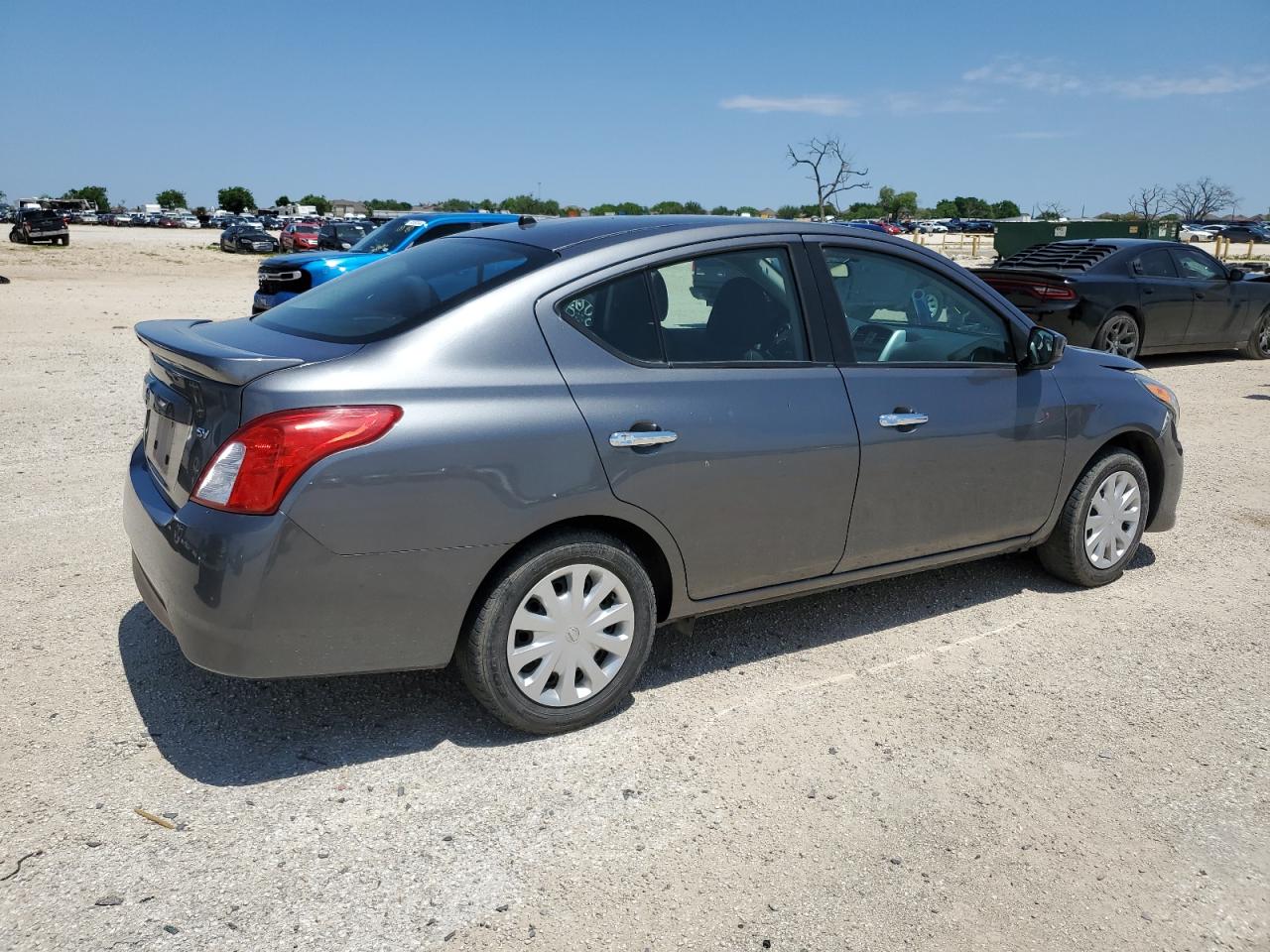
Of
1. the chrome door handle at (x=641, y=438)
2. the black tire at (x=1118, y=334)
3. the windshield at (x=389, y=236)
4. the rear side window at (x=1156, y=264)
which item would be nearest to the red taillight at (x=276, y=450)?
the chrome door handle at (x=641, y=438)

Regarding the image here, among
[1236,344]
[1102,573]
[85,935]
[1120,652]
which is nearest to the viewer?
[85,935]

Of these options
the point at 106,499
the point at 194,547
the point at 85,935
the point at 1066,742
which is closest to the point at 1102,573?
the point at 1066,742

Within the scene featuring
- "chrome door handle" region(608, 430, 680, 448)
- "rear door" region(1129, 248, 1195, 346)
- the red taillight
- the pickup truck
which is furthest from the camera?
the pickup truck

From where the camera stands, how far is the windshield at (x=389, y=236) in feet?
47.2

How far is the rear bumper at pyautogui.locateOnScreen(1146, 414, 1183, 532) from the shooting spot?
5.20m

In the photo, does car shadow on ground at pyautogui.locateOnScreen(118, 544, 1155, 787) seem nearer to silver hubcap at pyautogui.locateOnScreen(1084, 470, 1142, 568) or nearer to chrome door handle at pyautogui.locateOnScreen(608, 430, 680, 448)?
silver hubcap at pyautogui.locateOnScreen(1084, 470, 1142, 568)

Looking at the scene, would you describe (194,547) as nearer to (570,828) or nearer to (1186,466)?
(570,828)

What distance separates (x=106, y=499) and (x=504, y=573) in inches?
148

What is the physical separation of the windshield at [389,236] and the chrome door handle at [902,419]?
11.2m

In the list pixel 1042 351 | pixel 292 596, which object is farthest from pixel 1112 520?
pixel 292 596

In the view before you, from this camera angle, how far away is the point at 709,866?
2932 mm

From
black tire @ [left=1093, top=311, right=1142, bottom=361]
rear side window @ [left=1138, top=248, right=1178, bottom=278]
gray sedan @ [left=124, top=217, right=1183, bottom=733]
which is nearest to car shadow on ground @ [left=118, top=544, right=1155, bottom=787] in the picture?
gray sedan @ [left=124, top=217, right=1183, bottom=733]

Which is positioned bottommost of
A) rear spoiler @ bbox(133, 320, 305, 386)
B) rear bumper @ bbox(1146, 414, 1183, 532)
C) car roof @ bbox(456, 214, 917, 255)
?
rear bumper @ bbox(1146, 414, 1183, 532)

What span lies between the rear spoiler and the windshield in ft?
35.3
